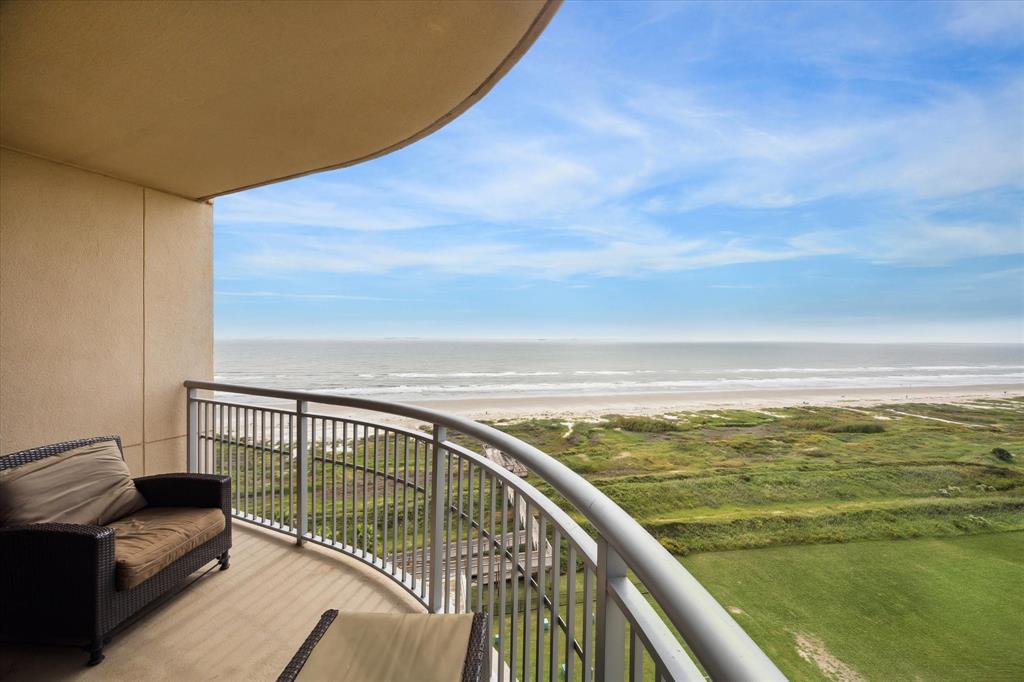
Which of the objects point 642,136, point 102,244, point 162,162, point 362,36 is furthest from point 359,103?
point 642,136

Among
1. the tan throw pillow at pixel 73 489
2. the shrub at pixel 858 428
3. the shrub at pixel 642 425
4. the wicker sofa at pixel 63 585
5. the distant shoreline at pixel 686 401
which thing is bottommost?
the shrub at pixel 858 428

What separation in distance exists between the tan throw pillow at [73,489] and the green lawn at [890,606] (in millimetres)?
5936

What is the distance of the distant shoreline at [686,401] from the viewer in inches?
780

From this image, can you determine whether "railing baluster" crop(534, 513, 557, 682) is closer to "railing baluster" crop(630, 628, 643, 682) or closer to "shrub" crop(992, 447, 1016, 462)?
"railing baluster" crop(630, 628, 643, 682)

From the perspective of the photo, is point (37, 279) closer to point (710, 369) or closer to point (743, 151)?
point (710, 369)

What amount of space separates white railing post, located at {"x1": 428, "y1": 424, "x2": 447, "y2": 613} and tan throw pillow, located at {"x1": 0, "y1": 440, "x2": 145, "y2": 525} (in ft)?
5.81

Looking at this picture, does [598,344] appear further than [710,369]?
Yes

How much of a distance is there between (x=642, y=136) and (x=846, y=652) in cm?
4325

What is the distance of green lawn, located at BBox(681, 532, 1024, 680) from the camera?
6.30m

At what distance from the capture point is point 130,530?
8.03 feet

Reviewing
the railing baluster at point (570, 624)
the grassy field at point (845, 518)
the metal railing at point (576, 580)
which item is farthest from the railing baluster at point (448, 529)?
the grassy field at point (845, 518)

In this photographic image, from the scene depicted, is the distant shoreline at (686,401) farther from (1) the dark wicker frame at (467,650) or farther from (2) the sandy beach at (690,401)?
(1) the dark wicker frame at (467,650)

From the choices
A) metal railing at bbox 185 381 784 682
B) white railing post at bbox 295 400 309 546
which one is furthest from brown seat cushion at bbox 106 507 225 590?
metal railing at bbox 185 381 784 682

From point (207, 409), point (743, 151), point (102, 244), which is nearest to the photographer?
point (102, 244)
